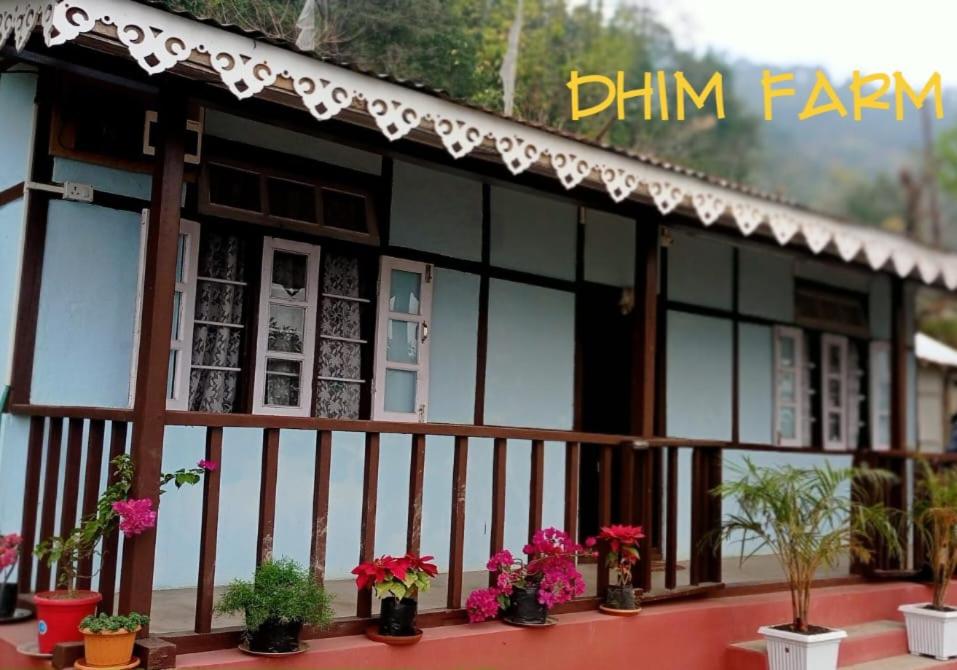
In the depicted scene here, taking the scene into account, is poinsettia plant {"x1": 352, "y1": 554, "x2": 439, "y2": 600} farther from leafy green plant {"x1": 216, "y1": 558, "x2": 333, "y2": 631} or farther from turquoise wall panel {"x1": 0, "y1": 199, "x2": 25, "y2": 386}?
turquoise wall panel {"x1": 0, "y1": 199, "x2": 25, "y2": 386}

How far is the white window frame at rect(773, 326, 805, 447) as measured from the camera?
9094mm

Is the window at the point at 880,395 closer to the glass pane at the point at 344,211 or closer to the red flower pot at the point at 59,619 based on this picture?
the glass pane at the point at 344,211

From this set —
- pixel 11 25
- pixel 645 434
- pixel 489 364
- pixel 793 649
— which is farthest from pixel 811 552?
pixel 11 25

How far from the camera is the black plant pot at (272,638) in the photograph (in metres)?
3.99

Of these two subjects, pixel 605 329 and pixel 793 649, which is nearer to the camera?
pixel 793 649

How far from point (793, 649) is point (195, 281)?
3.98 meters

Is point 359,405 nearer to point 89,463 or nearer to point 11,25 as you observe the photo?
point 89,463

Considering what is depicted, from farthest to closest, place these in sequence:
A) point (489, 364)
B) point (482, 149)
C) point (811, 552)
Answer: point (489, 364)
point (811, 552)
point (482, 149)

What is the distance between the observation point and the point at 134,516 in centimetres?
379

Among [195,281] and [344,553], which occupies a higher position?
[195,281]

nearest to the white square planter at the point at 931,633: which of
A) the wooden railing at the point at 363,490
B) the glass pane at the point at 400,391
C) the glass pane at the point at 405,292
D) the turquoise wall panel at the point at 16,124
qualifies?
the wooden railing at the point at 363,490

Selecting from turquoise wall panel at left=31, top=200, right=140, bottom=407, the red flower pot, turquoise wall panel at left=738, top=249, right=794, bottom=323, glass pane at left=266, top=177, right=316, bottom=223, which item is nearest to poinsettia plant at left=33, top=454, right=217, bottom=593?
the red flower pot

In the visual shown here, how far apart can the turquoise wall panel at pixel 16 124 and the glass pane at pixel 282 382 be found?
174 cm

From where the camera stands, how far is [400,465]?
6465 millimetres
